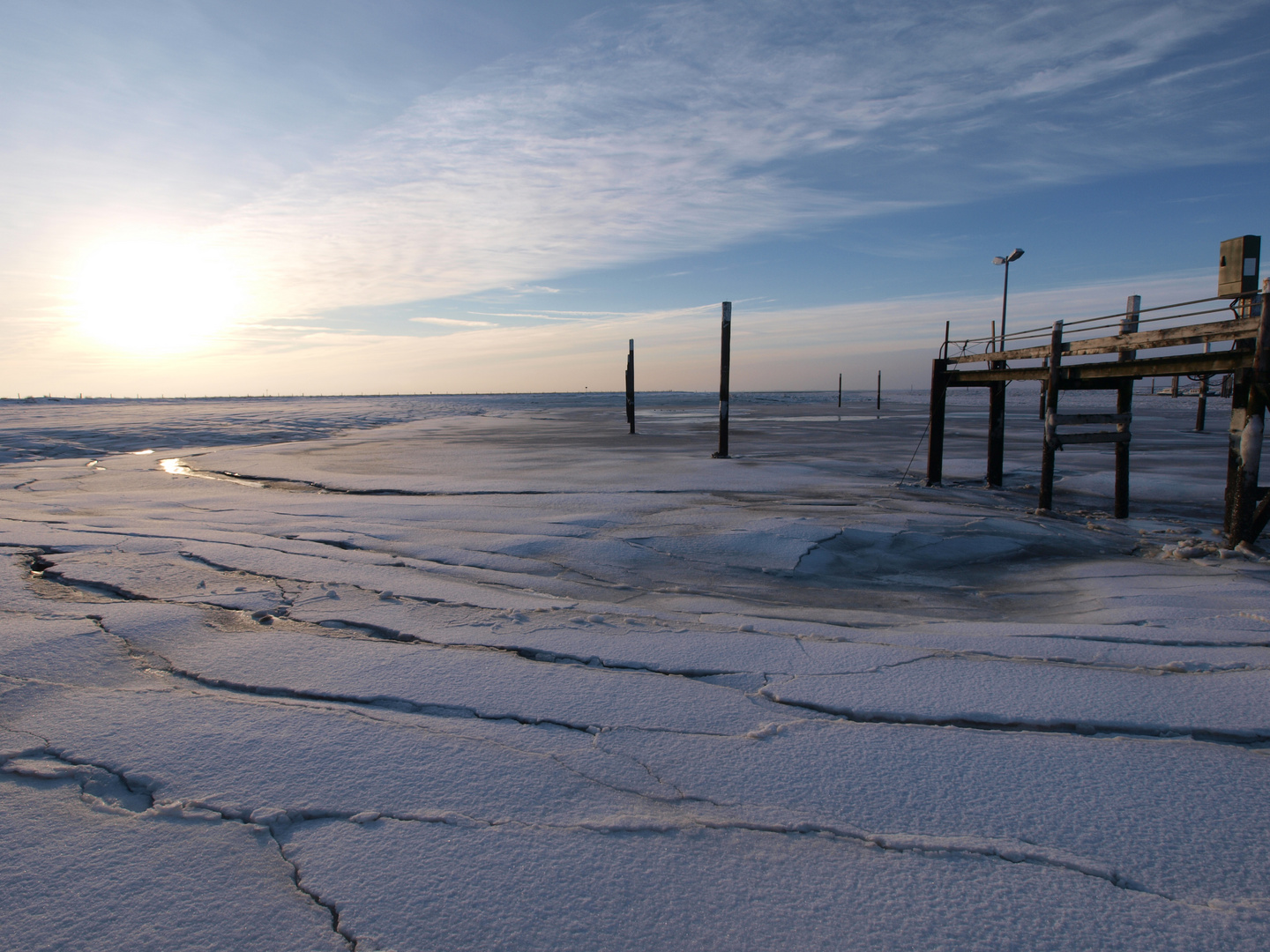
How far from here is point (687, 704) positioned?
2877mm

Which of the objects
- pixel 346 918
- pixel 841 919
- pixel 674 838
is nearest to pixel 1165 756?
pixel 841 919

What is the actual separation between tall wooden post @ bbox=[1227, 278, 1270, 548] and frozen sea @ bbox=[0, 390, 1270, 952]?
17.5 inches

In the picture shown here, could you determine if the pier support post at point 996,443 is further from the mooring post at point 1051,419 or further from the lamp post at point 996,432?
the mooring post at point 1051,419

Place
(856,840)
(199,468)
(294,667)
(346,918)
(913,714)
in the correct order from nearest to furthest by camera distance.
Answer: (346,918) → (856,840) → (913,714) → (294,667) → (199,468)

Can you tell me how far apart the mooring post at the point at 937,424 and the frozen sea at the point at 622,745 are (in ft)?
14.3

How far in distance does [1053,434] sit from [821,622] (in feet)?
21.1

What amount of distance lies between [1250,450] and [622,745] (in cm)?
706

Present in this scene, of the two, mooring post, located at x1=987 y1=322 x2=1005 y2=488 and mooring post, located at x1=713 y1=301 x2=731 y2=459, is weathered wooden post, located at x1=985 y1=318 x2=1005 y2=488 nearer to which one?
mooring post, located at x1=987 y1=322 x2=1005 y2=488

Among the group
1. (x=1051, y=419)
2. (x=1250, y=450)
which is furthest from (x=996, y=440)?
(x=1250, y=450)

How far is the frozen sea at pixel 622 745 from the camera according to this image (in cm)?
173

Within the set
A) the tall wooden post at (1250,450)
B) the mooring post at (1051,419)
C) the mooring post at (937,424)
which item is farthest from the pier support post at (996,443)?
the tall wooden post at (1250,450)

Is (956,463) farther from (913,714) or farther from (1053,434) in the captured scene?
(913,714)

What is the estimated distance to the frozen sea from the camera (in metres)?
1.73

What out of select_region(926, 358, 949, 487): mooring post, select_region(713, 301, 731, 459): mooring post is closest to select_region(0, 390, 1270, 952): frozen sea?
select_region(926, 358, 949, 487): mooring post
